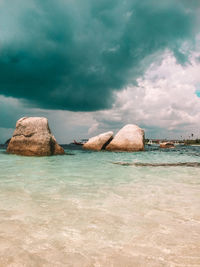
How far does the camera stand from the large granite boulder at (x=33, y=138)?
14.6m

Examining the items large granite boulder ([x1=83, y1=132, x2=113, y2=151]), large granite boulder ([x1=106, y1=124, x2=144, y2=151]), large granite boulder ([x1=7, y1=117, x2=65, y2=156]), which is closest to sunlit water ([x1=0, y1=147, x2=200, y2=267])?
large granite boulder ([x1=7, y1=117, x2=65, y2=156])

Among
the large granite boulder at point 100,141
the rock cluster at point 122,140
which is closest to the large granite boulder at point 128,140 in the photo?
the rock cluster at point 122,140

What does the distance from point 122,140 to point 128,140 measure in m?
0.65

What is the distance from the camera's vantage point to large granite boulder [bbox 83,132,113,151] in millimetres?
23875

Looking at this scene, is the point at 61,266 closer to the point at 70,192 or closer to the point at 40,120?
the point at 70,192

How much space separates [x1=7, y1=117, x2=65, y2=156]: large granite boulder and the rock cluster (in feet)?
29.0

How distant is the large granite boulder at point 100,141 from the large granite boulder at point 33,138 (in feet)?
28.8

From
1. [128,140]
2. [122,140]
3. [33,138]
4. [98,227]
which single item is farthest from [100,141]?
[98,227]

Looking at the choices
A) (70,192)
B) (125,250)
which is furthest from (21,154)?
(125,250)

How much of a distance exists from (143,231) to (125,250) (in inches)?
22.0

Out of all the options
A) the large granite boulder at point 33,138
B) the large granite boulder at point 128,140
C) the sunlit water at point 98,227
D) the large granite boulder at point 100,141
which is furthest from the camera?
the large granite boulder at point 100,141

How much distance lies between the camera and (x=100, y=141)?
23.9m

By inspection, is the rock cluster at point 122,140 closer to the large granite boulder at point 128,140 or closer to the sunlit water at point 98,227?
the large granite boulder at point 128,140

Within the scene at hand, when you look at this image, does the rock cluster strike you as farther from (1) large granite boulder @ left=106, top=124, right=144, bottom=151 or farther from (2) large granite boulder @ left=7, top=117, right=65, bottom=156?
(2) large granite boulder @ left=7, top=117, right=65, bottom=156
